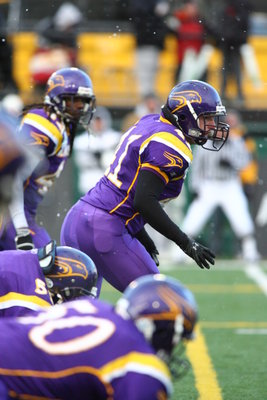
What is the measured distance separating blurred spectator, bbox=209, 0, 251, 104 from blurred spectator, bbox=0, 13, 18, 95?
2638mm

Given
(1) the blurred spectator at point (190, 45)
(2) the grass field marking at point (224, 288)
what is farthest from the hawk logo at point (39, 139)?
(1) the blurred spectator at point (190, 45)

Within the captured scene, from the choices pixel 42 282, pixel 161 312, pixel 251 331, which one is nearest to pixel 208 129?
pixel 42 282

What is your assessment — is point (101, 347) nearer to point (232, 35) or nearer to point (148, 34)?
point (232, 35)

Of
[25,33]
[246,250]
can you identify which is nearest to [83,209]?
[246,250]

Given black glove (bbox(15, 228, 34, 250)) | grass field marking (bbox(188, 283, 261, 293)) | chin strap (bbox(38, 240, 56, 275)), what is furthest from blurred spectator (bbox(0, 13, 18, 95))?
chin strap (bbox(38, 240, 56, 275))

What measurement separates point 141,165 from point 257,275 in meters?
5.86

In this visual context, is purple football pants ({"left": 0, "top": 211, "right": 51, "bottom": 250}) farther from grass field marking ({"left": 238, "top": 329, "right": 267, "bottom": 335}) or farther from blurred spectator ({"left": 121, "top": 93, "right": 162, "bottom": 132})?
blurred spectator ({"left": 121, "top": 93, "right": 162, "bottom": 132})

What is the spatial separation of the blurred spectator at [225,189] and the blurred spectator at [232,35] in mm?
1204

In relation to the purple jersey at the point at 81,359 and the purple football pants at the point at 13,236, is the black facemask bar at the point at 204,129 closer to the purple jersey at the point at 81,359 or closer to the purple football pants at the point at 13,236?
the purple football pants at the point at 13,236

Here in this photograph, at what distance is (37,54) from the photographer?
12.7m

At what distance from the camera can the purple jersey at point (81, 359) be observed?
3.08m

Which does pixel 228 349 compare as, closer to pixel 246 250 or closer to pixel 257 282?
pixel 257 282

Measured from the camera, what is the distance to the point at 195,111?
205 inches

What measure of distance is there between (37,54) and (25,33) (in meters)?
1.57
